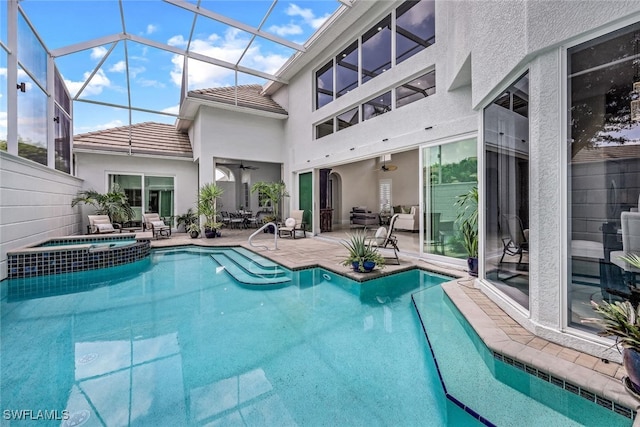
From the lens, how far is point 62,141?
9.52 m

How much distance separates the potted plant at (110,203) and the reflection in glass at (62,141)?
3.42 ft

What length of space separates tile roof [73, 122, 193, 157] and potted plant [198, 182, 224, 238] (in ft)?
9.29

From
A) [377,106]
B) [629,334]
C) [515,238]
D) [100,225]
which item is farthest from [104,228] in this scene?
[629,334]

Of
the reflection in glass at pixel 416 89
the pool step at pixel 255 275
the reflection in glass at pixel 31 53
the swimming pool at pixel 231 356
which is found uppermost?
the reflection in glass at pixel 31 53

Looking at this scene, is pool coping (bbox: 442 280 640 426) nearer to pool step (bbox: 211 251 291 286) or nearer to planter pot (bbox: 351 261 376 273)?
planter pot (bbox: 351 261 376 273)

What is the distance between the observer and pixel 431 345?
3.02m

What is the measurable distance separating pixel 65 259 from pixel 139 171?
6.56 meters

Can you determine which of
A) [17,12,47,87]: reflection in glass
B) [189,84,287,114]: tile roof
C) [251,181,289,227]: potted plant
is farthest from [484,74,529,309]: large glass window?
[17,12,47,87]: reflection in glass

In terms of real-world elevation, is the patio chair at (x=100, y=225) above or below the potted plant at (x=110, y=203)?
below

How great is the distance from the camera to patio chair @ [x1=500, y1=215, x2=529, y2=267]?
10.6 ft

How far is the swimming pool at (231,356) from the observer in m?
2.20

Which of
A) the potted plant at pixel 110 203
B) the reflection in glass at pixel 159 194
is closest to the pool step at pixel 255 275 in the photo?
the potted plant at pixel 110 203

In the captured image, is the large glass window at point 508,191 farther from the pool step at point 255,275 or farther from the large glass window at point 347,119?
the large glass window at point 347,119

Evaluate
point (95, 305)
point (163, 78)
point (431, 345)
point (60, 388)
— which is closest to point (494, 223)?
point (431, 345)
